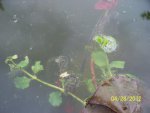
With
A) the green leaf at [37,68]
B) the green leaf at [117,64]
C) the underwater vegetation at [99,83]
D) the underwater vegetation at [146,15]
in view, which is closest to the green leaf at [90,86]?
the underwater vegetation at [99,83]

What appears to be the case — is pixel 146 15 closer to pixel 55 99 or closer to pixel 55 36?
pixel 55 36

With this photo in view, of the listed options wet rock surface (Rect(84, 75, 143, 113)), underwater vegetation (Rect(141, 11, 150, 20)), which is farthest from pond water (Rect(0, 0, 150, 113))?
wet rock surface (Rect(84, 75, 143, 113))

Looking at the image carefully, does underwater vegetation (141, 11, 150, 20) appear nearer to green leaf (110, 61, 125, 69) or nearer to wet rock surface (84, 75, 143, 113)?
green leaf (110, 61, 125, 69)

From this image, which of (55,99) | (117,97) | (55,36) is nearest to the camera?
(117,97)

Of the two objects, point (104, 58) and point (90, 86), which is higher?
point (104, 58)

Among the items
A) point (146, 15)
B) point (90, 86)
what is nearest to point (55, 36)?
point (90, 86)

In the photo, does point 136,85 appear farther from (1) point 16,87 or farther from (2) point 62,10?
(2) point 62,10

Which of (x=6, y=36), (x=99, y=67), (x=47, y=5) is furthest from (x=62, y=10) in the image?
(x=99, y=67)
